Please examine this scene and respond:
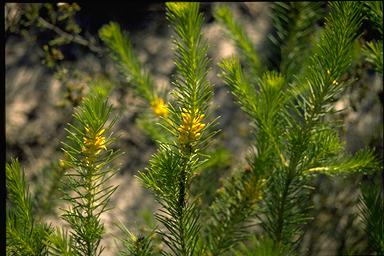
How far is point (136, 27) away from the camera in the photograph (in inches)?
75.0

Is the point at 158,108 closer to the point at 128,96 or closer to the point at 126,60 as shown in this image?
the point at 126,60

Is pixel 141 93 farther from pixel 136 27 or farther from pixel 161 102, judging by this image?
pixel 136 27

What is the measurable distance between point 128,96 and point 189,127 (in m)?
1.04

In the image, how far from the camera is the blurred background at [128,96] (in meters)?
1.72

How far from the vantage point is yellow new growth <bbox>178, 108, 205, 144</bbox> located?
830 mm

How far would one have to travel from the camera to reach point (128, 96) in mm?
1849

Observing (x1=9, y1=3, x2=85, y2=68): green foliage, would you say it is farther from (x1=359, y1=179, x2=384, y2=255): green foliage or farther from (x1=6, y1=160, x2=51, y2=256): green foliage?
(x1=359, y1=179, x2=384, y2=255): green foliage

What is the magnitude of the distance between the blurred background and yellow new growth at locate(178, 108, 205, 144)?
2.70 feet

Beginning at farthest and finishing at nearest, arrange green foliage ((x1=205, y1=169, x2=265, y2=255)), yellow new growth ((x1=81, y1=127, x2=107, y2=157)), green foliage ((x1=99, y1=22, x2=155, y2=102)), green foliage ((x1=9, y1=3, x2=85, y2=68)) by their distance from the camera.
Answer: green foliage ((x1=9, y1=3, x2=85, y2=68)) → green foliage ((x1=99, y1=22, x2=155, y2=102)) → green foliage ((x1=205, y1=169, x2=265, y2=255)) → yellow new growth ((x1=81, y1=127, x2=107, y2=157))

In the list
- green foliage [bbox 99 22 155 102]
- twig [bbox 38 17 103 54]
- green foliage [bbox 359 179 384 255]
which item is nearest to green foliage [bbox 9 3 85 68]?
twig [bbox 38 17 103 54]

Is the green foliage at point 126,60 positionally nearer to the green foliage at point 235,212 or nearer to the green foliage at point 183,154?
the green foliage at point 235,212

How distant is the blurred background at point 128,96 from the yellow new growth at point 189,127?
82 centimetres

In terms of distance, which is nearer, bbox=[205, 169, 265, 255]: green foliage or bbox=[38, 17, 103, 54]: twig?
bbox=[205, 169, 265, 255]: green foliage

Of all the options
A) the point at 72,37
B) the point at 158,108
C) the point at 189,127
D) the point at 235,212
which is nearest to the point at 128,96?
the point at 72,37
